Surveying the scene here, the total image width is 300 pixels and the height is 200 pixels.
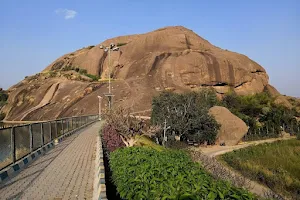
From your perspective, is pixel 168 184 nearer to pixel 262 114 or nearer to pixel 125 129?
pixel 125 129

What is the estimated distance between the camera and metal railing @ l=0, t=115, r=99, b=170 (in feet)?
37.5

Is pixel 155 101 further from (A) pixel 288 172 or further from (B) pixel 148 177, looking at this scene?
(B) pixel 148 177

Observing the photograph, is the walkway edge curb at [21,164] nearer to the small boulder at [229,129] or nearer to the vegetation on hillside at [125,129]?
the vegetation on hillside at [125,129]

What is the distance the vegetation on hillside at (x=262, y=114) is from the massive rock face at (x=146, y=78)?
5.91 m

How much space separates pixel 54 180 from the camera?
395 inches

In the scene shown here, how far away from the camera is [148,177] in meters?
6.39

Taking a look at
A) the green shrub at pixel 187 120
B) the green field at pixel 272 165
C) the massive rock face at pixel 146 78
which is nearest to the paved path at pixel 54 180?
the green field at pixel 272 165

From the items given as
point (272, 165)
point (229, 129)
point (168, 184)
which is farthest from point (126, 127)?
point (229, 129)

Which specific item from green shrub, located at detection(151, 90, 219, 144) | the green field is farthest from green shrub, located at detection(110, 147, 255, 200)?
green shrub, located at detection(151, 90, 219, 144)

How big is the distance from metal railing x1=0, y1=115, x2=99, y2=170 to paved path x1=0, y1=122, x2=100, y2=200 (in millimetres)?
654

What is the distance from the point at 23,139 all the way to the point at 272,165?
752 inches

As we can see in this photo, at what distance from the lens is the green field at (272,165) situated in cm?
1992

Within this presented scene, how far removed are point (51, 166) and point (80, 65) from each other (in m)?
70.8

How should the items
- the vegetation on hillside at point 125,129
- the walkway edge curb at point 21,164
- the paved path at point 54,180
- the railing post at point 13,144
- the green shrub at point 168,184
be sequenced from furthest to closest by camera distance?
the vegetation on hillside at point 125,129 < the railing post at point 13,144 < the walkway edge curb at point 21,164 < the paved path at point 54,180 < the green shrub at point 168,184
